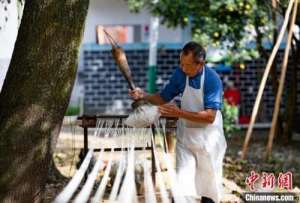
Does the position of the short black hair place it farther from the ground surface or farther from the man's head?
the ground surface

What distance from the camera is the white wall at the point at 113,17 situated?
42.7ft

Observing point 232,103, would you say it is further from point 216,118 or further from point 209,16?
point 216,118

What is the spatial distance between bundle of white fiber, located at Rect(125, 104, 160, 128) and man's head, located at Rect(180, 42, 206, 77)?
0.37 meters

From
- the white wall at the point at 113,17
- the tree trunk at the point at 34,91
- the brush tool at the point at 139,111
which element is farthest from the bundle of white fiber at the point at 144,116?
the white wall at the point at 113,17

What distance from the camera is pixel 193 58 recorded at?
419cm

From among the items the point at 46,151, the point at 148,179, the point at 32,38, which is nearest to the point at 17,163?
the point at 46,151

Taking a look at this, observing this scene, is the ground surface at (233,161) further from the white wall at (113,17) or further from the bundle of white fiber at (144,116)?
the white wall at (113,17)

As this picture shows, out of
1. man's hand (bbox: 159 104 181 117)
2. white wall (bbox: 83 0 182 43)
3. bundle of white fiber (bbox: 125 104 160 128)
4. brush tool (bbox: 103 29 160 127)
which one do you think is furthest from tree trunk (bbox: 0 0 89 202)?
white wall (bbox: 83 0 182 43)

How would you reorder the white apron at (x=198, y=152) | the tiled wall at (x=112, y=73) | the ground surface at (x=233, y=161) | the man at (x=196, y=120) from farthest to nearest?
the tiled wall at (x=112, y=73) → the ground surface at (x=233, y=161) → the white apron at (x=198, y=152) → the man at (x=196, y=120)

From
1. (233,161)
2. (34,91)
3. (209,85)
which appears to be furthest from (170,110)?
(233,161)

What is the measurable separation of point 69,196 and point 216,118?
47.7 inches

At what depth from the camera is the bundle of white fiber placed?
13.9 feet

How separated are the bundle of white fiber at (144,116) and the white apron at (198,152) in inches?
11.2

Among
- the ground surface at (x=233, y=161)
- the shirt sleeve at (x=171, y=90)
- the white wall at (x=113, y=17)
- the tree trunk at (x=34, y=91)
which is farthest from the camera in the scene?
the white wall at (x=113, y=17)
